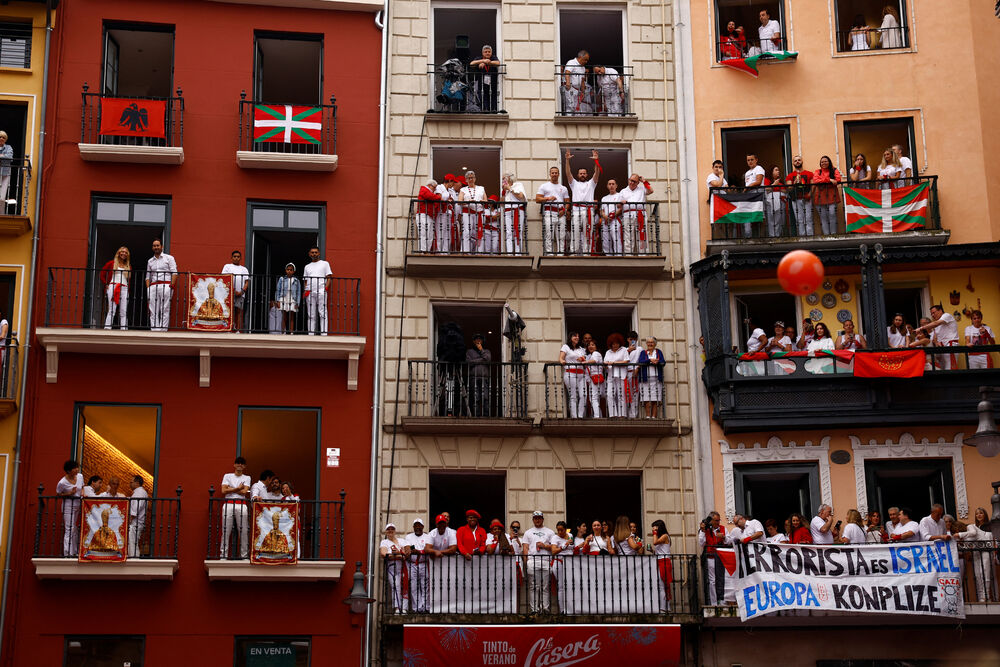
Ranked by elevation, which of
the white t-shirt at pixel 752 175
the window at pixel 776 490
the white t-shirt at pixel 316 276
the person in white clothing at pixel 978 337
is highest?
the white t-shirt at pixel 752 175

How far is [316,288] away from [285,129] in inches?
135

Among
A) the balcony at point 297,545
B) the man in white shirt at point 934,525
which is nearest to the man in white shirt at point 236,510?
the balcony at point 297,545

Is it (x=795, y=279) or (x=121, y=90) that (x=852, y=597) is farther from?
(x=121, y=90)

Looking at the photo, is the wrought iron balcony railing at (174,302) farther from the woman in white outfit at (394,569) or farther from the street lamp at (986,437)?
the street lamp at (986,437)

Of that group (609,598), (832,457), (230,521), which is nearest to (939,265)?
(832,457)

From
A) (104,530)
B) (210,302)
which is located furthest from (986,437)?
(104,530)

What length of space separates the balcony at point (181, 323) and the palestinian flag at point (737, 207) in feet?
24.0

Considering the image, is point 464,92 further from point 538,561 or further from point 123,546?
point 123,546

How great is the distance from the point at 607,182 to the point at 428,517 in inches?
334

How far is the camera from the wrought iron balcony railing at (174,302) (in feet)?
80.4

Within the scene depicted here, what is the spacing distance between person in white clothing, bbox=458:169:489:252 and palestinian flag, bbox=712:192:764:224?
4.63 metres

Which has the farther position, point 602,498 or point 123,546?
point 602,498

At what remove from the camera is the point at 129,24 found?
26.7 meters

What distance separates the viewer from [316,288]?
82.2 feet
